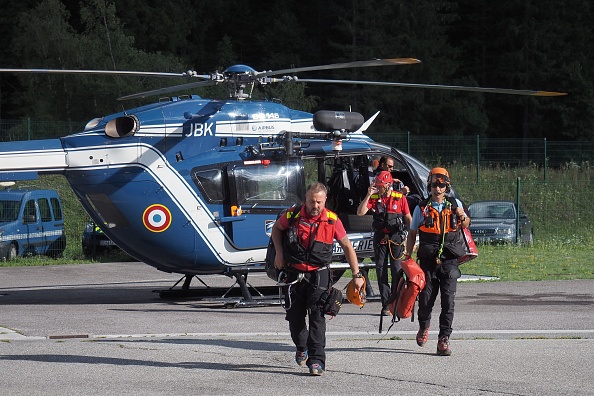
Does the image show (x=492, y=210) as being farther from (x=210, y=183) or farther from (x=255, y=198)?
(x=210, y=183)

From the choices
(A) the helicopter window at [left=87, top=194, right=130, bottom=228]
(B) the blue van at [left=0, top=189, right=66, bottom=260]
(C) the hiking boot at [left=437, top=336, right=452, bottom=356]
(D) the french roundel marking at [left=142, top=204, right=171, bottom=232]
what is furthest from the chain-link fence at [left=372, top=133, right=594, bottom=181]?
(C) the hiking boot at [left=437, top=336, right=452, bottom=356]

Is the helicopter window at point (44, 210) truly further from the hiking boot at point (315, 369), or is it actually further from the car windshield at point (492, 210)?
the hiking boot at point (315, 369)

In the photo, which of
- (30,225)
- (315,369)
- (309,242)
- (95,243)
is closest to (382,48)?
(95,243)

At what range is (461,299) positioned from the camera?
46.0 feet

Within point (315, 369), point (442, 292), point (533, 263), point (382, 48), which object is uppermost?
point (382, 48)

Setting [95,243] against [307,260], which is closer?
[307,260]

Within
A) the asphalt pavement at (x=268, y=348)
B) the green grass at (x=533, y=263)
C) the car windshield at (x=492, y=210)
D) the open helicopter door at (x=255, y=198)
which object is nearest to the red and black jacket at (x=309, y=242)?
the asphalt pavement at (x=268, y=348)

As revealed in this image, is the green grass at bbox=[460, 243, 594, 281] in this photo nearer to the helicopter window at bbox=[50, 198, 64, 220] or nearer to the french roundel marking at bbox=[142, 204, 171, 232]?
the french roundel marking at bbox=[142, 204, 171, 232]

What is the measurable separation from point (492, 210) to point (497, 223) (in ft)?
3.16

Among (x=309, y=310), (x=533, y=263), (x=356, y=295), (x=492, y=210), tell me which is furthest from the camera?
(x=492, y=210)

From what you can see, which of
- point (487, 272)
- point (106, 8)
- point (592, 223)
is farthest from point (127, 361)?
point (106, 8)

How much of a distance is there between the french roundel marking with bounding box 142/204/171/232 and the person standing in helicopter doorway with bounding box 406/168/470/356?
4944mm

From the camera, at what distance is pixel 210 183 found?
45.2ft

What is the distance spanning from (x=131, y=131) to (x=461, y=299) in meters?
5.24
